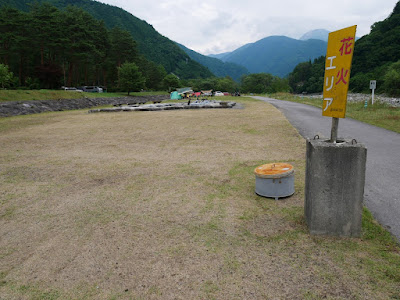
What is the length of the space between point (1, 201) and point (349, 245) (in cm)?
607

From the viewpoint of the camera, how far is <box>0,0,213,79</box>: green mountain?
147m

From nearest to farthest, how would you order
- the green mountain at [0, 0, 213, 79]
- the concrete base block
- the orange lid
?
the concrete base block < the orange lid < the green mountain at [0, 0, 213, 79]

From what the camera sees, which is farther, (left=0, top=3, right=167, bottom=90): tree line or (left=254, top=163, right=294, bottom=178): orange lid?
(left=0, top=3, right=167, bottom=90): tree line

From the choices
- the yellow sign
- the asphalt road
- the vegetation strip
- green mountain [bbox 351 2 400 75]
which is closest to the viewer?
the yellow sign

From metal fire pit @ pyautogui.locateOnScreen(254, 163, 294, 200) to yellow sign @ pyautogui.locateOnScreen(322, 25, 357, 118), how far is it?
1360 mm

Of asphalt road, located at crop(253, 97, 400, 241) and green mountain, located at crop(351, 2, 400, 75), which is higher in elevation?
green mountain, located at crop(351, 2, 400, 75)

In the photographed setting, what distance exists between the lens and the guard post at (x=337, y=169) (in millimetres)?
3135

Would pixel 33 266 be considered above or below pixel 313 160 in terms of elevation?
below

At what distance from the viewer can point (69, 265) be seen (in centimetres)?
305

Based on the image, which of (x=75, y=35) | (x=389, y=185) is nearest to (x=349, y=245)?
(x=389, y=185)

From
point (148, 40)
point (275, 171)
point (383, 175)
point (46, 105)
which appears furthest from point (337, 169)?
point (148, 40)

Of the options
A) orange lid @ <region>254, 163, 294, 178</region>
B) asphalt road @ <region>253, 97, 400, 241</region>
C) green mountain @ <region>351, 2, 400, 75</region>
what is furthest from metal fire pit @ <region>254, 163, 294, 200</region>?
green mountain @ <region>351, 2, 400, 75</region>

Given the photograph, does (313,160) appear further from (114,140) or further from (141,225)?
(114,140)

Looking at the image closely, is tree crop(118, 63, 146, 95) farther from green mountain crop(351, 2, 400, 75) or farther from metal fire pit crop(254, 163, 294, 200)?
green mountain crop(351, 2, 400, 75)
